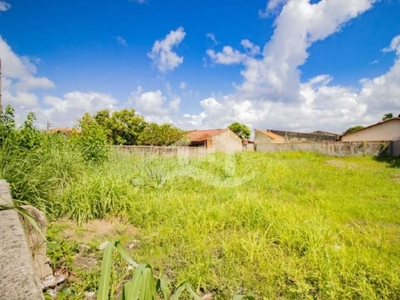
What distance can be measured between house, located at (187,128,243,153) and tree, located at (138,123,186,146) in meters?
2.76

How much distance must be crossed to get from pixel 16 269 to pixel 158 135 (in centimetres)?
2648

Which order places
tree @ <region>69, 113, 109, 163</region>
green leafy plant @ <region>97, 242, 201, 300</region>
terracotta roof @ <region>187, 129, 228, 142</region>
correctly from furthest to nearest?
terracotta roof @ <region>187, 129, 228, 142</region>, tree @ <region>69, 113, 109, 163</region>, green leafy plant @ <region>97, 242, 201, 300</region>

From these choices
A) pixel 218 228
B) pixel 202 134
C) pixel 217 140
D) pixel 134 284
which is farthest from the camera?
pixel 202 134

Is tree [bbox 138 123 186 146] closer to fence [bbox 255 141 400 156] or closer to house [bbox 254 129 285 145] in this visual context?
house [bbox 254 129 285 145]

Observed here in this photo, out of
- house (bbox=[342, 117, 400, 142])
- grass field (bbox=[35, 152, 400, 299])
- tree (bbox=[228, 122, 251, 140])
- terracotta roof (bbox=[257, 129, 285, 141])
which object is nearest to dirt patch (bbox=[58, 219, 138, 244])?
grass field (bbox=[35, 152, 400, 299])

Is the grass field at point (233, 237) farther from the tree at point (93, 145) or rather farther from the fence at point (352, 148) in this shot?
the fence at point (352, 148)

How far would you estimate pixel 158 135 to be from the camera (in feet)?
88.7

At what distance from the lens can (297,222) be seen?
371 cm

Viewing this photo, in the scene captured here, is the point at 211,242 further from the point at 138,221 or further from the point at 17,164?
the point at 17,164

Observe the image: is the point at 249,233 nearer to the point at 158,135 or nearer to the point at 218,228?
the point at 218,228

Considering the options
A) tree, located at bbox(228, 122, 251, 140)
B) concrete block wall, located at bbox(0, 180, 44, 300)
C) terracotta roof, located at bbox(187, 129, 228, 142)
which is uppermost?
tree, located at bbox(228, 122, 251, 140)

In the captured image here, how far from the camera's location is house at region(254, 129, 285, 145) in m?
30.1

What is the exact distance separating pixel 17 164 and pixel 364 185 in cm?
863

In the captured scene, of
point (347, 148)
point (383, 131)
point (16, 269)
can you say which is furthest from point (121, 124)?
point (16, 269)
